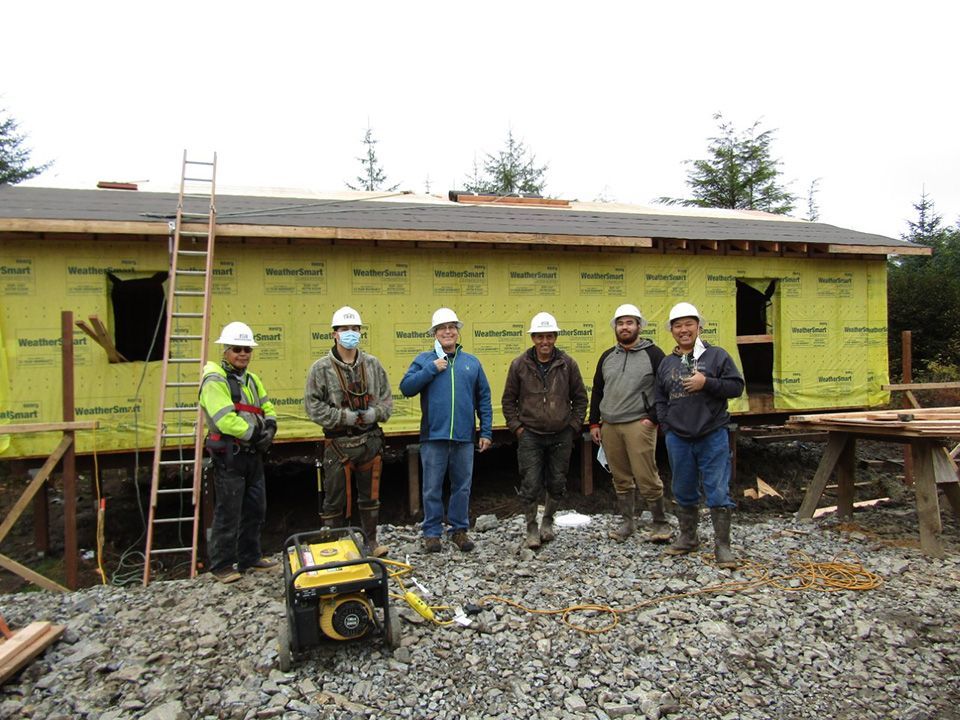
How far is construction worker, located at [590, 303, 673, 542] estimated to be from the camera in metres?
5.78

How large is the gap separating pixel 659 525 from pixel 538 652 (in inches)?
92.6

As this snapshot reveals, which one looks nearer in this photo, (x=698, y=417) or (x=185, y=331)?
(x=698, y=417)

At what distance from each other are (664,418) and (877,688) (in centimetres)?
231

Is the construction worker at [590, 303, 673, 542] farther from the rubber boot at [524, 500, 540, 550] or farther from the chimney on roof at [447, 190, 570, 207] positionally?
the chimney on roof at [447, 190, 570, 207]

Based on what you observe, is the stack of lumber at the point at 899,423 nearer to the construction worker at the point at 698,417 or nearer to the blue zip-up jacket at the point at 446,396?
the construction worker at the point at 698,417

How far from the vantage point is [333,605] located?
3744 mm

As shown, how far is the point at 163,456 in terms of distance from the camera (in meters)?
8.00

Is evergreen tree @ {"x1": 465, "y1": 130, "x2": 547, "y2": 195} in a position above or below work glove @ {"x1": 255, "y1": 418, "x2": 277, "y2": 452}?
above

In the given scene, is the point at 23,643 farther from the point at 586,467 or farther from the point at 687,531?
the point at 586,467

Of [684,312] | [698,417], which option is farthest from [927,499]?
[684,312]

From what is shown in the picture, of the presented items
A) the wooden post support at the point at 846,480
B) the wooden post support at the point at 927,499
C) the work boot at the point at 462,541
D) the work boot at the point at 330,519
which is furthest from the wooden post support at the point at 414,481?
the wooden post support at the point at 927,499

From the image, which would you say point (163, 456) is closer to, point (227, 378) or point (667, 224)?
point (227, 378)

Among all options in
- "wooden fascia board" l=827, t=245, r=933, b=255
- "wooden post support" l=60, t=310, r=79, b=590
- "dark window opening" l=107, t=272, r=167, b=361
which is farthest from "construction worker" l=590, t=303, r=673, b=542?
"dark window opening" l=107, t=272, r=167, b=361

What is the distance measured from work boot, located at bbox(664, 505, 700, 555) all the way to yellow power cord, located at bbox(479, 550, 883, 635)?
0.15 m
